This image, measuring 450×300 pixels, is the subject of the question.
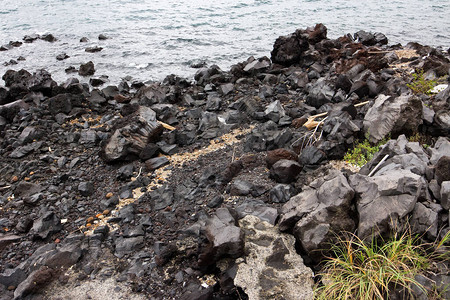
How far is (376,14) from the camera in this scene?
786 inches

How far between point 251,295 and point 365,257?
1.21 meters

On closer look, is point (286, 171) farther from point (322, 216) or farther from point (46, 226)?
point (46, 226)

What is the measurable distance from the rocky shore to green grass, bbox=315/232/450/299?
0.14m

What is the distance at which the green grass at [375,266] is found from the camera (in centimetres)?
314

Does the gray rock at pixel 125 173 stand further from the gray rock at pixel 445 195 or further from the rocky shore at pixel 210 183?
the gray rock at pixel 445 195

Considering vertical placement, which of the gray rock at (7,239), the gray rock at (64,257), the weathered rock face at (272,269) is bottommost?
the gray rock at (7,239)

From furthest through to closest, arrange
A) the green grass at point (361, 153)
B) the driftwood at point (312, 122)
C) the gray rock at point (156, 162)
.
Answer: the driftwood at point (312, 122) → the gray rock at point (156, 162) → the green grass at point (361, 153)

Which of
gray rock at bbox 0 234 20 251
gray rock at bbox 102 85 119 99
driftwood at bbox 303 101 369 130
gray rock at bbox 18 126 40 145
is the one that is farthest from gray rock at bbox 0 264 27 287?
gray rock at bbox 102 85 119 99

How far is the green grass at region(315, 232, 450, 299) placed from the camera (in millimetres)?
3143

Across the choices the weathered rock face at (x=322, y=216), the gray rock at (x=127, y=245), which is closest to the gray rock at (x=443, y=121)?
the weathered rock face at (x=322, y=216)

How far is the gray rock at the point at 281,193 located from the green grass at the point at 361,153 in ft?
4.29

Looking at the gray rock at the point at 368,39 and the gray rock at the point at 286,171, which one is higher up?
the gray rock at the point at 286,171

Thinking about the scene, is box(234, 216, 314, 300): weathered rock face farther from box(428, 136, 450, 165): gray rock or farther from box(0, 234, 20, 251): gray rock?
box(0, 234, 20, 251): gray rock

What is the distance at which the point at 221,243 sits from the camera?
374 cm
